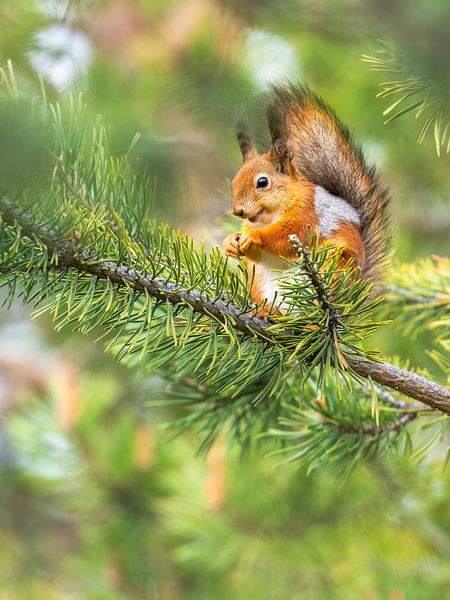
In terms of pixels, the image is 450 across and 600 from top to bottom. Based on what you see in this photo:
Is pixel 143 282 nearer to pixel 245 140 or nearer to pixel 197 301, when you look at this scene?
pixel 197 301

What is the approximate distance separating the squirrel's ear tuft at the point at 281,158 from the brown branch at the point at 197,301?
35 centimetres

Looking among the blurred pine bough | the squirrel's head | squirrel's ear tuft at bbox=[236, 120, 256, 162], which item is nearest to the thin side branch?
the blurred pine bough

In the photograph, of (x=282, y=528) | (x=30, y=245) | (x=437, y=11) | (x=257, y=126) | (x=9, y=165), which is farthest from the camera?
(x=282, y=528)

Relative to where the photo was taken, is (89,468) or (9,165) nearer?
(9,165)

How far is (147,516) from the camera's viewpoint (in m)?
1.95

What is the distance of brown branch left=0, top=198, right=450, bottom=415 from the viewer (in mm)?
706

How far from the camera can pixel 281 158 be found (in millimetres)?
1074

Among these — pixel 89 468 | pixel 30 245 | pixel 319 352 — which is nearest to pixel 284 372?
pixel 319 352

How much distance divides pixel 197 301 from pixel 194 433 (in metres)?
1.42

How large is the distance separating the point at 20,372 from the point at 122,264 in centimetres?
273

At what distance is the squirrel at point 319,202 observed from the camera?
977mm

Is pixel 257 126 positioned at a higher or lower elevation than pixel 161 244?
higher

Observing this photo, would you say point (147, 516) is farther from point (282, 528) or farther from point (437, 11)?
point (437, 11)

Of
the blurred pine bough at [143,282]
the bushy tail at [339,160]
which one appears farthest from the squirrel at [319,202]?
the blurred pine bough at [143,282]
